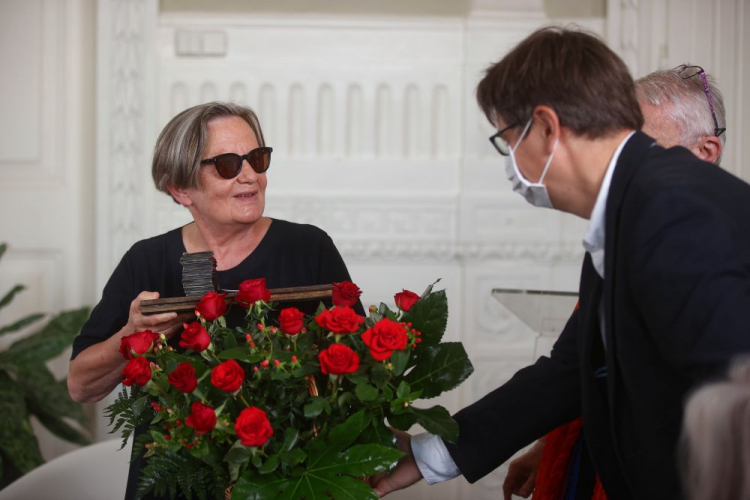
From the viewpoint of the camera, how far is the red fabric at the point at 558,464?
5.66 ft

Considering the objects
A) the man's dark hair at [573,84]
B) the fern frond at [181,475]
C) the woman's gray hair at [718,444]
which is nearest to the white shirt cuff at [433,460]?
the fern frond at [181,475]

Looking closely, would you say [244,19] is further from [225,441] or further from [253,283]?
[225,441]

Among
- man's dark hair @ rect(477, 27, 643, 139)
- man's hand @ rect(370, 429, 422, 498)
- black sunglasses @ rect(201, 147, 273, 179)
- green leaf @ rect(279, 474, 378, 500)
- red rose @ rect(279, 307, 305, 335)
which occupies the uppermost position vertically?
man's dark hair @ rect(477, 27, 643, 139)

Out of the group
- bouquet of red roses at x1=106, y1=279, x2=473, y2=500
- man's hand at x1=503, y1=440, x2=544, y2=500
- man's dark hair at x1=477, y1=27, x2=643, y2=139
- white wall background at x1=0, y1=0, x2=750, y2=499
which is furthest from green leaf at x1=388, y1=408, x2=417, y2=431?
white wall background at x1=0, y1=0, x2=750, y2=499

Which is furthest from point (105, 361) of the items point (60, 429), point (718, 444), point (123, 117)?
point (123, 117)

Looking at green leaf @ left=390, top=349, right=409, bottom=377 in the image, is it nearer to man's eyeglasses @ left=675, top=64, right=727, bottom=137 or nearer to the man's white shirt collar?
the man's white shirt collar

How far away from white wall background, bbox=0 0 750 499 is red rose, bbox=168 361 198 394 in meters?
2.48

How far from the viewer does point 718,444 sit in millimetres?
624

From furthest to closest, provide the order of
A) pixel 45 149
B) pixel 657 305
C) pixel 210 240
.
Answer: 1. pixel 45 149
2. pixel 210 240
3. pixel 657 305

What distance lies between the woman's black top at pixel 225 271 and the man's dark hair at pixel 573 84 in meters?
0.80

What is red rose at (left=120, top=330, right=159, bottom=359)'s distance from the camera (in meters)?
1.43

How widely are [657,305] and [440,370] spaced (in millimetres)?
435

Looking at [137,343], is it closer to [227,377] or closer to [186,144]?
[227,377]

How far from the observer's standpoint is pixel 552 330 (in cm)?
236
